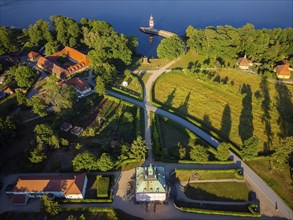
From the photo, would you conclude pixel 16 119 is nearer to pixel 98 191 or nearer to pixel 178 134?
pixel 98 191

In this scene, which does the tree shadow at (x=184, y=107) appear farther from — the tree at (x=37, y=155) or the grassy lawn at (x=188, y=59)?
the tree at (x=37, y=155)

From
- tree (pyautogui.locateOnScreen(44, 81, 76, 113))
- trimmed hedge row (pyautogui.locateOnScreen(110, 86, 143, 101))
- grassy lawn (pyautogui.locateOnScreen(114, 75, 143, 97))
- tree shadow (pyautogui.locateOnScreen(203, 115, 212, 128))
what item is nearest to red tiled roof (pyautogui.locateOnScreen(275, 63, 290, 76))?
tree shadow (pyautogui.locateOnScreen(203, 115, 212, 128))

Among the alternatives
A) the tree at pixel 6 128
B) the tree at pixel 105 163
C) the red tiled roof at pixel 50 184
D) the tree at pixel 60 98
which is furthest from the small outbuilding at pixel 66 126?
the red tiled roof at pixel 50 184

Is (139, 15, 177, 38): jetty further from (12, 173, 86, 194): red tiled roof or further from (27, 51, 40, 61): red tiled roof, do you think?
(12, 173, 86, 194): red tiled roof

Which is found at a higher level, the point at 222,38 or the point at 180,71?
the point at 222,38

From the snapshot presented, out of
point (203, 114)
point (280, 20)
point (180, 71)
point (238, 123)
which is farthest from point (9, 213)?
point (280, 20)

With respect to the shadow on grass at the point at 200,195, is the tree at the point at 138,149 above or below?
above
